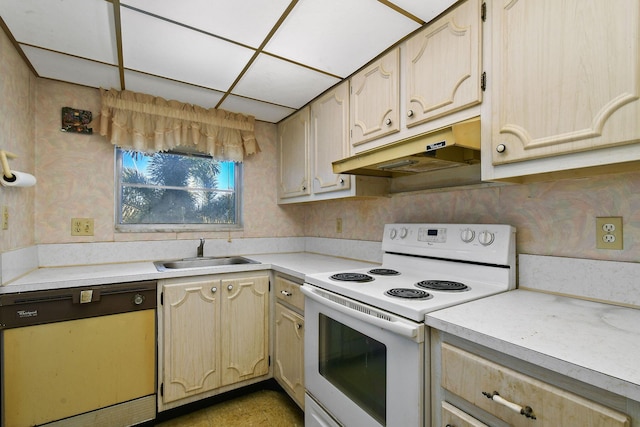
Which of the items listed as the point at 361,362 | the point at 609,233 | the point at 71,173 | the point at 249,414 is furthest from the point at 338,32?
the point at 249,414

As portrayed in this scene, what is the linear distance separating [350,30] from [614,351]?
1525 millimetres

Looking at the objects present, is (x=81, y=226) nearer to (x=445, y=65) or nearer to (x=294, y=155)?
(x=294, y=155)

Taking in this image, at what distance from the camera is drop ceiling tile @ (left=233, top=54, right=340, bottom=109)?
177 cm

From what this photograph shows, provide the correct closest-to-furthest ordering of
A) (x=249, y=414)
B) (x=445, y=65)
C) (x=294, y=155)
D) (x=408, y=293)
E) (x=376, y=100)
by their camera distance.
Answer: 1. (x=408, y=293)
2. (x=445, y=65)
3. (x=376, y=100)
4. (x=249, y=414)
5. (x=294, y=155)

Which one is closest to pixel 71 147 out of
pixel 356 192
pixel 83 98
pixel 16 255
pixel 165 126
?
pixel 83 98

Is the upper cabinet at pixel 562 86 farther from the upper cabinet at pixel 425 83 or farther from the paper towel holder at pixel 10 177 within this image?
the paper towel holder at pixel 10 177

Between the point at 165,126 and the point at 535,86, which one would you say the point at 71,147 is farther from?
the point at 535,86

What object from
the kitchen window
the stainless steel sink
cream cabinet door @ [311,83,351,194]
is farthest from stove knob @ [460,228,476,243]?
the kitchen window

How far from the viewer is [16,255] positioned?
5.18ft

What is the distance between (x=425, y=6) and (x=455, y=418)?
1.55 metres

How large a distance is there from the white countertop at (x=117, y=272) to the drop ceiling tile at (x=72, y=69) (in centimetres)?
122

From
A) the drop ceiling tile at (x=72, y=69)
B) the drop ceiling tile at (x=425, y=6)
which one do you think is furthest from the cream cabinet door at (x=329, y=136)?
the drop ceiling tile at (x=72, y=69)

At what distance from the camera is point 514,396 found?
2.53 ft

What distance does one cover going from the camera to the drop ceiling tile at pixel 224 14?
127cm
